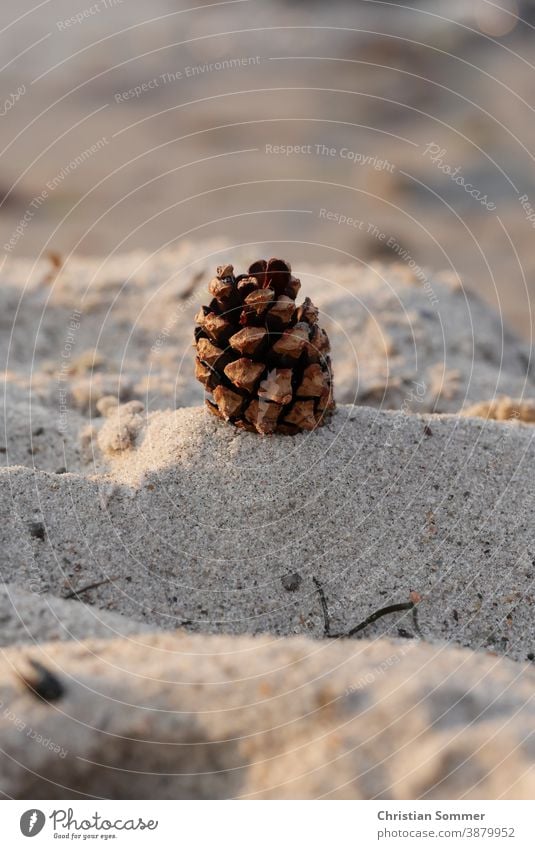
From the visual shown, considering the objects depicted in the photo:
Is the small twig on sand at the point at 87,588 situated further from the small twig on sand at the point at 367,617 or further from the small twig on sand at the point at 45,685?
the small twig on sand at the point at 367,617

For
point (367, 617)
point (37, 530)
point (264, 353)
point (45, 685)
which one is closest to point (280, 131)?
point (264, 353)

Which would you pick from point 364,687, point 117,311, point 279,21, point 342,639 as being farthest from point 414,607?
point 279,21

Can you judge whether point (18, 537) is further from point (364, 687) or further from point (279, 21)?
point (279, 21)

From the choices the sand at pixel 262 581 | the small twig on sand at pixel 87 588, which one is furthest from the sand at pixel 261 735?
the small twig on sand at pixel 87 588

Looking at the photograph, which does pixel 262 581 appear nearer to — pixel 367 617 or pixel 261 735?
pixel 367 617

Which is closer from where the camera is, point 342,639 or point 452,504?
point 342,639

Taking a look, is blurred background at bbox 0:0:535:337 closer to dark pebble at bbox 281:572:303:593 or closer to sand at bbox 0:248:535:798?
sand at bbox 0:248:535:798
